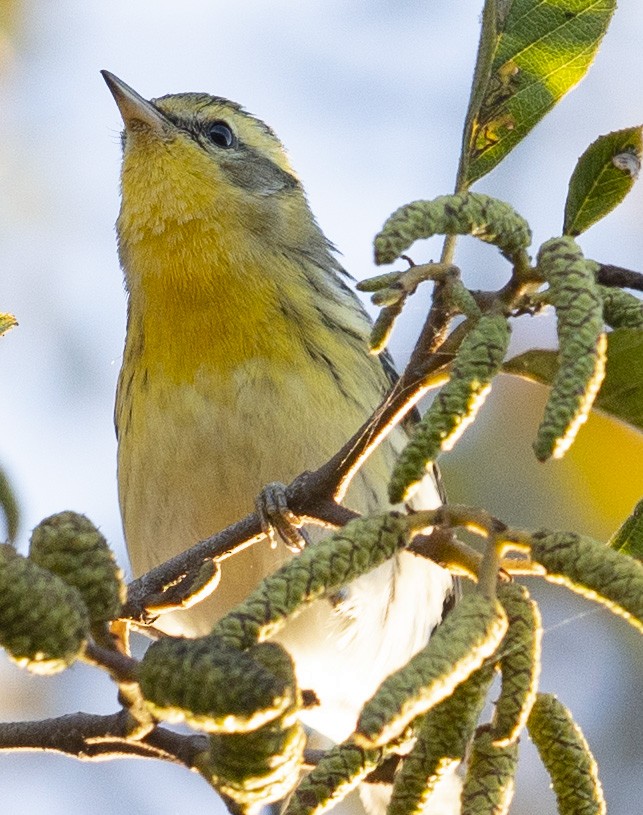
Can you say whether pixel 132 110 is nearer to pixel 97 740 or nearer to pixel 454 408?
pixel 97 740

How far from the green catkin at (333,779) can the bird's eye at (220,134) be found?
11.0 feet

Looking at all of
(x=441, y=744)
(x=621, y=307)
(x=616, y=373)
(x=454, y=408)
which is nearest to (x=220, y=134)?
(x=616, y=373)

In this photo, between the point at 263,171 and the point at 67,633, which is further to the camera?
the point at 263,171

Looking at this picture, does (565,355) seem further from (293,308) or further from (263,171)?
(263,171)

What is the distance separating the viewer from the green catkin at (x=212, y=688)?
1.13 metres

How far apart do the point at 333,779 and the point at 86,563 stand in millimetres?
367

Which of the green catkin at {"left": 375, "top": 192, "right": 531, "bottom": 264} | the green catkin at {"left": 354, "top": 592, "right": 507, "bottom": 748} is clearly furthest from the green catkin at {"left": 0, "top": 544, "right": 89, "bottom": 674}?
the green catkin at {"left": 375, "top": 192, "right": 531, "bottom": 264}

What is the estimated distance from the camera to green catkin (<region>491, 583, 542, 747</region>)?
139 cm

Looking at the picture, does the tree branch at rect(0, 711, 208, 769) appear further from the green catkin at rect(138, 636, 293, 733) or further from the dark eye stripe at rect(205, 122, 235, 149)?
the dark eye stripe at rect(205, 122, 235, 149)

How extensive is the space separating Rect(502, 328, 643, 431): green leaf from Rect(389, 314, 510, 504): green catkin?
0.24m

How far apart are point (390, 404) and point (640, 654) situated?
151 inches

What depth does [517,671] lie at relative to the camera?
4.56ft

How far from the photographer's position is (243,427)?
3645 millimetres

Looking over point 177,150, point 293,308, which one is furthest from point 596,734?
point 177,150
